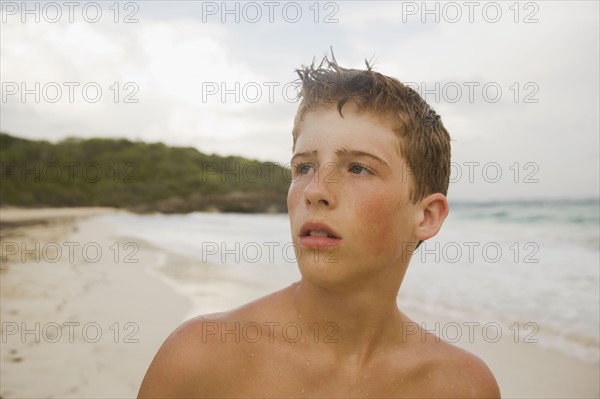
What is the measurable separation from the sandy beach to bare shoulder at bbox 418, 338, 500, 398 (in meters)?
2.04

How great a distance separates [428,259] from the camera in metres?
12.2

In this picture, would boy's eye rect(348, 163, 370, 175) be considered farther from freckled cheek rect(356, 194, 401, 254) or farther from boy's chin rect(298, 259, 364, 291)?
boy's chin rect(298, 259, 364, 291)

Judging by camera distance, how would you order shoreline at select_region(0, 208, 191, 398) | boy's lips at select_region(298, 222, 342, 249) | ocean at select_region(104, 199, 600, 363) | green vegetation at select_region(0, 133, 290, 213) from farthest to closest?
green vegetation at select_region(0, 133, 290, 213) → ocean at select_region(104, 199, 600, 363) → shoreline at select_region(0, 208, 191, 398) → boy's lips at select_region(298, 222, 342, 249)

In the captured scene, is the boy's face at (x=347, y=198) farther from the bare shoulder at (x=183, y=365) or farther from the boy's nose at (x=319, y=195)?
the bare shoulder at (x=183, y=365)

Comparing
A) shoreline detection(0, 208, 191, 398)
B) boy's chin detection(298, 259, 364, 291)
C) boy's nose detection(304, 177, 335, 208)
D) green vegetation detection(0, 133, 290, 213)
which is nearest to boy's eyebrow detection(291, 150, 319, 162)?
boy's nose detection(304, 177, 335, 208)

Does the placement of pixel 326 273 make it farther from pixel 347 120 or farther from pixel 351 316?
pixel 347 120

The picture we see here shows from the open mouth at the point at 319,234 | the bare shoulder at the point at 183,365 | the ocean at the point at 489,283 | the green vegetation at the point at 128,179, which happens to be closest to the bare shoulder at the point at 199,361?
the bare shoulder at the point at 183,365

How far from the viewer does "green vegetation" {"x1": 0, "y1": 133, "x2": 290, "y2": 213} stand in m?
51.2

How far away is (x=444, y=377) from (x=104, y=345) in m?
3.38

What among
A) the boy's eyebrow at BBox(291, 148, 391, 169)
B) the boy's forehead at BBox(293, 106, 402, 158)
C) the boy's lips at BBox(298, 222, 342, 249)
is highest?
the boy's forehead at BBox(293, 106, 402, 158)

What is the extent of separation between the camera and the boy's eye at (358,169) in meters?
2.21

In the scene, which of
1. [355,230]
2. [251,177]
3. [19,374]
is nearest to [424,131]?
[355,230]

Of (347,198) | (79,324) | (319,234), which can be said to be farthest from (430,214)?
(79,324)

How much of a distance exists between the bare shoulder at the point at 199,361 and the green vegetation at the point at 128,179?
4268 centimetres
